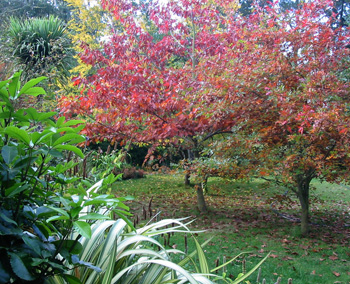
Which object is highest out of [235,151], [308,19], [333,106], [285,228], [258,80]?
[308,19]

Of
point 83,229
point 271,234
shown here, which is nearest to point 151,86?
point 271,234

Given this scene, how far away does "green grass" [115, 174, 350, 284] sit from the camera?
4.01 meters

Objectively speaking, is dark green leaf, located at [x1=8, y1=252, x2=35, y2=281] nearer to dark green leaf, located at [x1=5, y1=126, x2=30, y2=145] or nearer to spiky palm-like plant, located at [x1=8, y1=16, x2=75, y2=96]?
dark green leaf, located at [x1=5, y1=126, x2=30, y2=145]

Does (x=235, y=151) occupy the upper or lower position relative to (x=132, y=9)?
lower

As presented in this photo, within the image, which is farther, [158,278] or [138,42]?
[138,42]

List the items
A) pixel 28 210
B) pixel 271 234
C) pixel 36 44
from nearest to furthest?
pixel 28 210
pixel 271 234
pixel 36 44

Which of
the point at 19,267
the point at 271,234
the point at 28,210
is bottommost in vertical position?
the point at 271,234

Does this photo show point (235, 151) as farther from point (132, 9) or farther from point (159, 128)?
point (132, 9)

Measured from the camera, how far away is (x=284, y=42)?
15.8ft

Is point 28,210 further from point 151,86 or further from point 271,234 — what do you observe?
point 271,234

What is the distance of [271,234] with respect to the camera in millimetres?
5695

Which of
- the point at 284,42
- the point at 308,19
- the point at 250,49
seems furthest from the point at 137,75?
the point at 308,19

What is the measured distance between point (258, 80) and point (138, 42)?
11.4 ft

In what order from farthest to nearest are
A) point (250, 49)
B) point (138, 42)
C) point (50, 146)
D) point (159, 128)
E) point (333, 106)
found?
point (138, 42) → point (159, 128) → point (250, 49) → point (333, 106) → point (50, 146)
